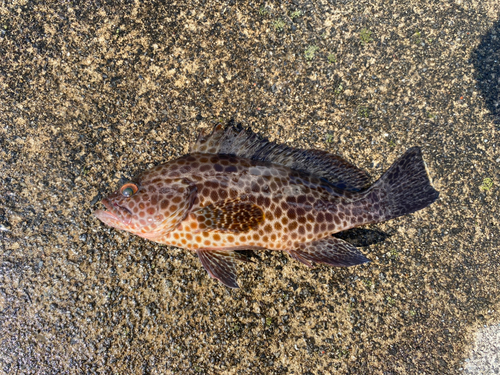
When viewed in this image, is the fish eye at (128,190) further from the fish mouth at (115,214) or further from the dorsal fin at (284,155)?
the dorsal fin at (284,155)

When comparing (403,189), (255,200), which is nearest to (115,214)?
(255,200)

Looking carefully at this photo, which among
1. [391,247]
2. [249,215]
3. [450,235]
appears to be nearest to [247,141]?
[249,215]

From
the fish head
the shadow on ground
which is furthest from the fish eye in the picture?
the shadow on ground

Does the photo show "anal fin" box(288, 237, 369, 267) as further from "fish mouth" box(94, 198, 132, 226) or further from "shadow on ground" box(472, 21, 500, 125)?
"shadow on ground" box(472, 21, 500, 125)

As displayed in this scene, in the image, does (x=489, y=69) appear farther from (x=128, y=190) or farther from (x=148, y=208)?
(x=128, y=190)

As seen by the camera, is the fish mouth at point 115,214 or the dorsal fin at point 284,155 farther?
the dorsal fin at point 284,155

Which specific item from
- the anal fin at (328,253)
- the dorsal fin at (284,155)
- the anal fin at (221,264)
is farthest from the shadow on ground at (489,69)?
the anal fin at (221,264)
